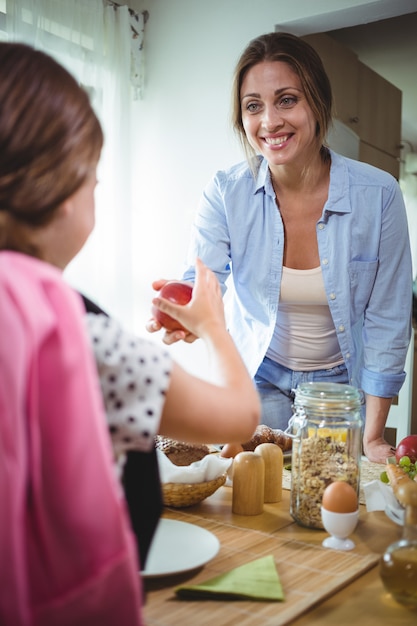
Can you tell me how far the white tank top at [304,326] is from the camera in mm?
1985

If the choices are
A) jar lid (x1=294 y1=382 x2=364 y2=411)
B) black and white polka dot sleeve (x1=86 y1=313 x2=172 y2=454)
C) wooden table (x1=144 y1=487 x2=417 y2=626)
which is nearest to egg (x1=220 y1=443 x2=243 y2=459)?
wooden table (x1=144 y1=487 x2=417 y2=626)

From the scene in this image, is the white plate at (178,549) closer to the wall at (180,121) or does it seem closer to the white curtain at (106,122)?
the white curtain at (106,122)

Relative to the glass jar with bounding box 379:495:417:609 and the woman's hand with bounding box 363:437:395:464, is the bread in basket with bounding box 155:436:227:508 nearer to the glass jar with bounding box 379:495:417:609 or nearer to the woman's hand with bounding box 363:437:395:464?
the glass jar with bounding box 379:495:417:609

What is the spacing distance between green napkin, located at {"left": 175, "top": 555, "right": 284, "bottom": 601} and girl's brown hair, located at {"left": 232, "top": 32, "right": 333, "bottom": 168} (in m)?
1.35

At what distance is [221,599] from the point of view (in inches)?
35.0

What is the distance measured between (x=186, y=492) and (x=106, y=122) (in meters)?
2.68

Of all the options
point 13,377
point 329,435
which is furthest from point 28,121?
point 329,435

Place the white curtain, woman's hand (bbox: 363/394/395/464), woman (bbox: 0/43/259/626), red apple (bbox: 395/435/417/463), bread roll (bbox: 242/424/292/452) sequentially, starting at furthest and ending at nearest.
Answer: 1. the white curtain
2. woman's hand (bbox: 363/394/395/464)
3. bread roll (bbox: 242/424/292/452)
4. red apple (bbox: 395/435/417/463)
5. woman (bbox: 0/43/259/626)

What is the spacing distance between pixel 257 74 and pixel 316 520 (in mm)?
1262

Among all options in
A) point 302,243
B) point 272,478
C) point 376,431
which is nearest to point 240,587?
point 272,478

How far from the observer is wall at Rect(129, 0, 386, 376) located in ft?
11.4

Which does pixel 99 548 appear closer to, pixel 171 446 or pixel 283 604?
pixel 283 604

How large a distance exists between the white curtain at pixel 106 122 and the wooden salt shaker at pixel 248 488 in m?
2.29

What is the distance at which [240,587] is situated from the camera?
902mm
